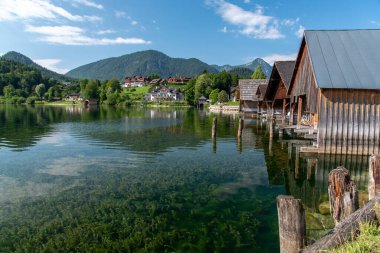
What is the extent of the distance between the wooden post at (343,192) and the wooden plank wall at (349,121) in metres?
13.4

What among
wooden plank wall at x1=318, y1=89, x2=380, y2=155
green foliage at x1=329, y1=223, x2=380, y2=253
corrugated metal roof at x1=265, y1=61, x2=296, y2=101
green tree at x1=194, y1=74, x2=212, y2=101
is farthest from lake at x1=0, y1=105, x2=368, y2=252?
green tree at x1=194, y1=74, x2=212, y2=101

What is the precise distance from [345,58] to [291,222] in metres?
18.8

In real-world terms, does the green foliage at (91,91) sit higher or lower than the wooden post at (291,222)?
higher

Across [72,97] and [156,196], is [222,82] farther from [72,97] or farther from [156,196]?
[156,196]

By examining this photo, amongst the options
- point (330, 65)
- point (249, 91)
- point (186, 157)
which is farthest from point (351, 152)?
point (249, 91)

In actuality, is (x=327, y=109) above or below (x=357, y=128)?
above

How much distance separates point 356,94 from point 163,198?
14.1m

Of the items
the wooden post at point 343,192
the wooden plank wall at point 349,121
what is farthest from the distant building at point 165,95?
the wooden post at point 343,192

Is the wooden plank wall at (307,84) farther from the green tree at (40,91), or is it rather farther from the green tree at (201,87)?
the green tree at (40,91)

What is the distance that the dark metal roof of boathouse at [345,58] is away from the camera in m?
18.7

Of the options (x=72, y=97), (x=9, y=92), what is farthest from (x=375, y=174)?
(x=72, y=97)

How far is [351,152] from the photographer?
1869 cm

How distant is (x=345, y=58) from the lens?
67.9 ft

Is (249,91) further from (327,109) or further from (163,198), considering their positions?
(163,198)
